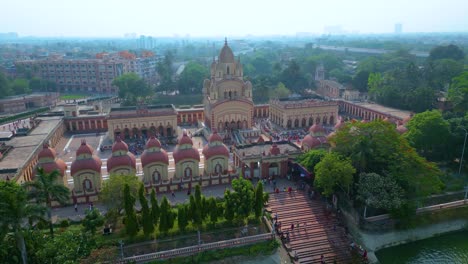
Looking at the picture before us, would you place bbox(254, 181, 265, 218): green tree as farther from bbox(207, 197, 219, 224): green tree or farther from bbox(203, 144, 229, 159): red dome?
bbox(203, 144, 229, 159): red dome

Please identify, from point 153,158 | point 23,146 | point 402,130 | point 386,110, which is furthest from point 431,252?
point 23,146

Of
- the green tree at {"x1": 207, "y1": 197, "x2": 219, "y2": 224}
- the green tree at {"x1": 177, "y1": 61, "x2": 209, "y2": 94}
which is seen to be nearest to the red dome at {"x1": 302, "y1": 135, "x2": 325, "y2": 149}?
the green tree at {"x1": 207, "y1": 197, "x2": 219, "y2": 224}

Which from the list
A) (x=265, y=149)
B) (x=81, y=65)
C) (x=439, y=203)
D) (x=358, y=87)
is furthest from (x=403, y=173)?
(x=81, y=65)

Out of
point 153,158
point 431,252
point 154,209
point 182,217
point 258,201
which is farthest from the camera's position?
point 153,158

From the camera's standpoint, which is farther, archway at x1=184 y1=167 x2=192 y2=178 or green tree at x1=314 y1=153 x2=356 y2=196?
archway at x1=184 y1=167 x2=192 y2=178

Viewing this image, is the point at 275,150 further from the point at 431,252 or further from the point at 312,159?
the point at 431,252

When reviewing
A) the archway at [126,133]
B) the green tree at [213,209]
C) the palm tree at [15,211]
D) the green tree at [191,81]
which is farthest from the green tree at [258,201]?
the green tree at [191,81]

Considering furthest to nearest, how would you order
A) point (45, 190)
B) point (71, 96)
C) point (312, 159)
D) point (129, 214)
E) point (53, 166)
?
point (71, 96) → point (312, 159) → point (53, 166) → point (129, 214) → point (45, 190)
